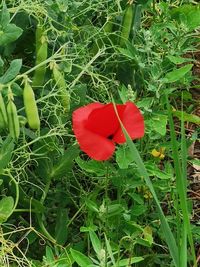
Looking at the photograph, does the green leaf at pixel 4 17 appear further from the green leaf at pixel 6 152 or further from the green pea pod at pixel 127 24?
the green pea pod at pixel 127 24

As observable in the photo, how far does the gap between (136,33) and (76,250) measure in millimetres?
667

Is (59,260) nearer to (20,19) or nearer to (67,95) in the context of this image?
(67,95)

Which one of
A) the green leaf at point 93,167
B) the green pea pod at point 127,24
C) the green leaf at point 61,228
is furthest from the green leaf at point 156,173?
the green pea pod at point 127,24

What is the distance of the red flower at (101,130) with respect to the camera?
5.41 feet

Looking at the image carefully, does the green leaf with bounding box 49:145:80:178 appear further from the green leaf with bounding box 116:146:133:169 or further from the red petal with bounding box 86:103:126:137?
the red petal with bounding box 86:103:126:137

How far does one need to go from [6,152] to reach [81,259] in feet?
0.93

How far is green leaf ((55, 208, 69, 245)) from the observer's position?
1.97 meters

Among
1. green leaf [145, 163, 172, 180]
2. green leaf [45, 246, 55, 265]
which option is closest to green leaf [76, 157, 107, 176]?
green leaf [145, 163, 172, 180]

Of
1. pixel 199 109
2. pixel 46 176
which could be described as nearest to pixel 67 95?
pixel 46 176

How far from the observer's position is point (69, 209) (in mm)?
2117

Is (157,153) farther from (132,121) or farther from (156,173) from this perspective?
(132,121)


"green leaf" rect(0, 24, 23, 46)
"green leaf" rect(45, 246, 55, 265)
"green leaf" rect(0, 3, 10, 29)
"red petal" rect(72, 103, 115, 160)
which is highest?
"green leaf" rect(0, 3, 10, 29)

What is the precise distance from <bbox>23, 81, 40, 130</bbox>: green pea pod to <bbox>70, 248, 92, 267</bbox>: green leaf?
0.96 ft

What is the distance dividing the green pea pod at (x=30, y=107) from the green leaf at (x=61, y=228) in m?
0.29
